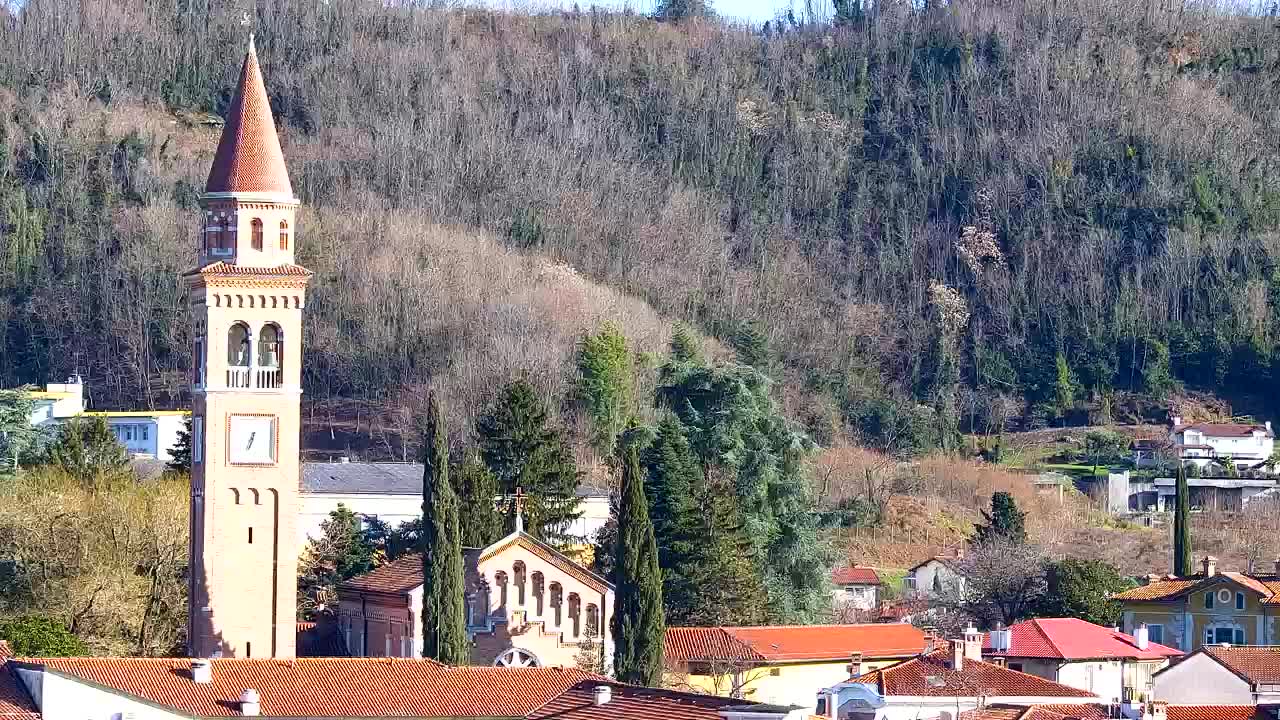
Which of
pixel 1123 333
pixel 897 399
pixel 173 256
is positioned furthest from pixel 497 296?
pixel 1123 333

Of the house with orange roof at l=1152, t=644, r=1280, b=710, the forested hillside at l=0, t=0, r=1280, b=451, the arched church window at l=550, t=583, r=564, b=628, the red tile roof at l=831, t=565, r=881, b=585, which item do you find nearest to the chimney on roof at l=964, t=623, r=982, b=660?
the house with orange roof at l=1152, t=644, r=1280, b=710

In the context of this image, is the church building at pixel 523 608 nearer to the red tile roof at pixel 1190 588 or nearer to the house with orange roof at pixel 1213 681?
the house with orange roof at pixel 1213 681

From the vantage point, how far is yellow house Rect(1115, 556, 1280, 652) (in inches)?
2768

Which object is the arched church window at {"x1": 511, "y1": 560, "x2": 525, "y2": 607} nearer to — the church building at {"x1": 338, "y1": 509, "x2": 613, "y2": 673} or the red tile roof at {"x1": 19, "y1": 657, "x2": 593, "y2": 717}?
the church building at {"x1": 338, "y1": 509, "x2": 613, "y2": 673}

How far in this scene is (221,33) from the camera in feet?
480

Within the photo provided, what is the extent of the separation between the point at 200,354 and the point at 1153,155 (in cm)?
9203

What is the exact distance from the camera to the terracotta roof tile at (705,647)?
189 ft

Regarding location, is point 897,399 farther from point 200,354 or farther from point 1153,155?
point 200,354

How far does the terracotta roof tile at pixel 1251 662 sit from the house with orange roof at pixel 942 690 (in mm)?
3989

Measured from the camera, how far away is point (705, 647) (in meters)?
58.4

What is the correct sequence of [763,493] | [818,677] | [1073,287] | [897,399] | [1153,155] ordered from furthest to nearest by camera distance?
1. [1153,155]
2. [1073,287]
3. [897,399]
4. [763,493]
5. [818,677]

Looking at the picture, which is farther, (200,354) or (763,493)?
(763,493)

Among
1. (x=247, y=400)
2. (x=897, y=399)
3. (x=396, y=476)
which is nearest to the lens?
(x=247, y=400)

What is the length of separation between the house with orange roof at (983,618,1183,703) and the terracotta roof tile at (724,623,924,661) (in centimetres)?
175
